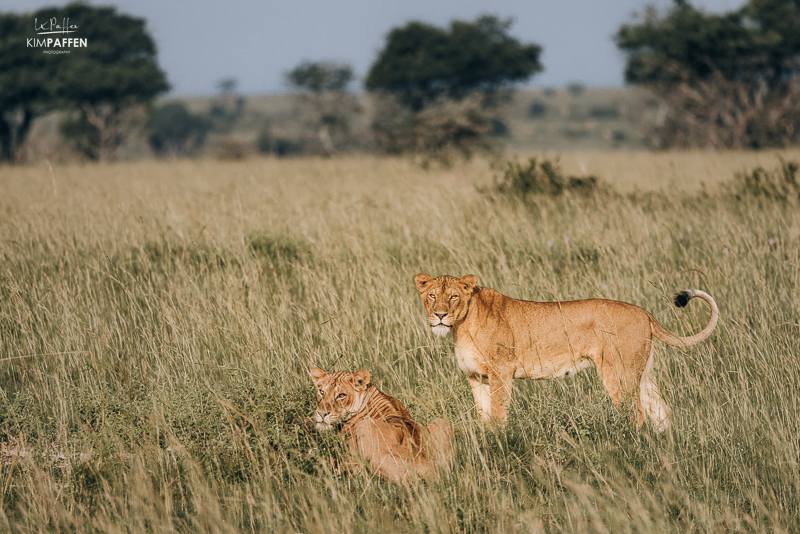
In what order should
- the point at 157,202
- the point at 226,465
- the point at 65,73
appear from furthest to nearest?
the point at 65,73
the point at 157,202
the point at 226,465

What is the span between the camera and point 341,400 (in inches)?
108

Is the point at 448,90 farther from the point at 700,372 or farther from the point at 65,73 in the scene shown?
the point at 700,372

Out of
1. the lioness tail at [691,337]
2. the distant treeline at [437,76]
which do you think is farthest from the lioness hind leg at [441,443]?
the distant treeline at [437,76]

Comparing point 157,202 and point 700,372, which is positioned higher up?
point 157,202

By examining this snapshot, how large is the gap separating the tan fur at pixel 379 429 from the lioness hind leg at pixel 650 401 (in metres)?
0.97

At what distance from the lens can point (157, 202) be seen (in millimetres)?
7855

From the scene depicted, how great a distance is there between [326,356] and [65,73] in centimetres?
3007

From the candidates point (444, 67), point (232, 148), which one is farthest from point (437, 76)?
point (232, 148)

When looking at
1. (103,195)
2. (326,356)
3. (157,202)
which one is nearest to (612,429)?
(326,356)

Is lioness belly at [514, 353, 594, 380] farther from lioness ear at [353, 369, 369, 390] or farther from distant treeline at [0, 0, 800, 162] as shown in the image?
distant treeline at [0, 0, 800, 162]

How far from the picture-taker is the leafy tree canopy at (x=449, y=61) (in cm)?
2922

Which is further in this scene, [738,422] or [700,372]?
[700,372]
